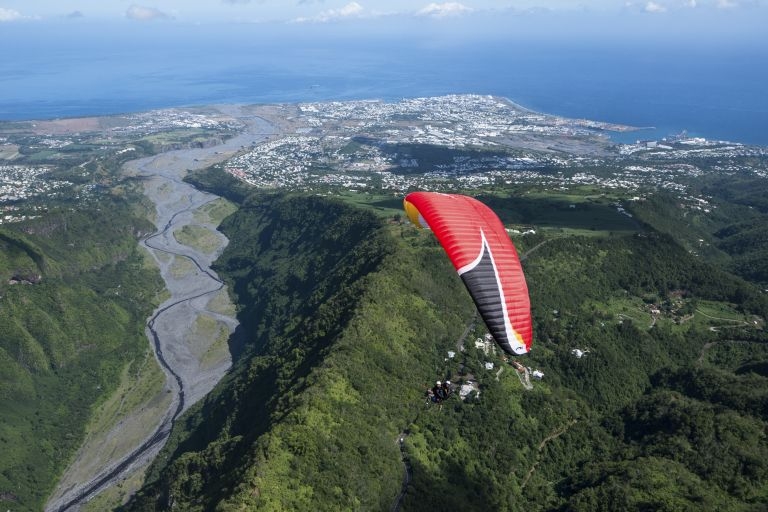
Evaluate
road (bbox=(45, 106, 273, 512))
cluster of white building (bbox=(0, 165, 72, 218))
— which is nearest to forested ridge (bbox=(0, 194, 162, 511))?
road (bbox=(45, 106, 273, 512))

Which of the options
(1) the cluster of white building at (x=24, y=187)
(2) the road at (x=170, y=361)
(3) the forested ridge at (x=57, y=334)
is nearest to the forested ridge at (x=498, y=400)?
(2) the road at (x=170, y=361)

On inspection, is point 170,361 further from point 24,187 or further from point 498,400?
point 24,187

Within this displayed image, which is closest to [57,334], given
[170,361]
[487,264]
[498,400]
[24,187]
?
[170,361]

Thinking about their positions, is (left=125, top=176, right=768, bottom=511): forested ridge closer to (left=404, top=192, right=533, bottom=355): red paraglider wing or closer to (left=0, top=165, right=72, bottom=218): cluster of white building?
(left=404, top=192, right=533, bottom=355): red paraglider wing

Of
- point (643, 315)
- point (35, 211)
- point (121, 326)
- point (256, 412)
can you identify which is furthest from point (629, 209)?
point (35, 211)

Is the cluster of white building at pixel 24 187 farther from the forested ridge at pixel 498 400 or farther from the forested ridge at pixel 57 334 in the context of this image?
the forested ridge at pixel 498 400

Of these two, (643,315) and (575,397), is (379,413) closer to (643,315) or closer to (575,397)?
(575,397)

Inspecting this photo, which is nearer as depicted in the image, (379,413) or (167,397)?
(379,413)
